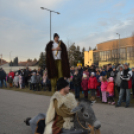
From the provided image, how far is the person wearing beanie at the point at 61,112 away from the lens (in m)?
3.49

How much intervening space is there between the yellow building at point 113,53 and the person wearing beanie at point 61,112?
131 ft

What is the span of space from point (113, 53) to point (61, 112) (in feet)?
158

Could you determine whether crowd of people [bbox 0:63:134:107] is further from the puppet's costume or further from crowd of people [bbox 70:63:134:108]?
the puppet's costume

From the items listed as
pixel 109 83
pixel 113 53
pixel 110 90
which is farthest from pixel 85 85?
pixel 113 53

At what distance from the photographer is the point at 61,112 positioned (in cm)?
350

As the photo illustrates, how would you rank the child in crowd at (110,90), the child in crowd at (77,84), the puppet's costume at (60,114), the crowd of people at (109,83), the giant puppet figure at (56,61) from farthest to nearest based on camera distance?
1. the child in crowd at (77,84)
2. the child in crowd at (110,90)
3. the crowd of people at (109,83)
4. the giant puppet figure at (56,61)
5. the puppet's costume at (60,114)

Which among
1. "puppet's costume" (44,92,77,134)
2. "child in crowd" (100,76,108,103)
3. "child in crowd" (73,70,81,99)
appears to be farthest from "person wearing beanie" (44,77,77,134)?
"child in crowd" (73,70,81,99)

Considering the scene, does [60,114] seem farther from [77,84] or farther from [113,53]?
[113,53]

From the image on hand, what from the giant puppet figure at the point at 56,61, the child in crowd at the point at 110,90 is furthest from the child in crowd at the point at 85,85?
the giant puppet figure at the point at 56,61

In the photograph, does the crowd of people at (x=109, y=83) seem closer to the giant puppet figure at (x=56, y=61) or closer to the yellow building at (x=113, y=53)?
the giant puppet figure at (x=56, y=61)

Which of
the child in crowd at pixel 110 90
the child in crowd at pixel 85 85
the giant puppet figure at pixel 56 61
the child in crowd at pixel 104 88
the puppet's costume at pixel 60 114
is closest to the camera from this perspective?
the puppet's costume at pixel 60 114

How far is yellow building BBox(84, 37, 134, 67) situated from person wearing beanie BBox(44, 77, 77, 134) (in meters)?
40.0

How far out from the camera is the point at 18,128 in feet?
16.0

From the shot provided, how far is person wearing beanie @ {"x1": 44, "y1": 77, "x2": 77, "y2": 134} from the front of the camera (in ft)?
11.5
